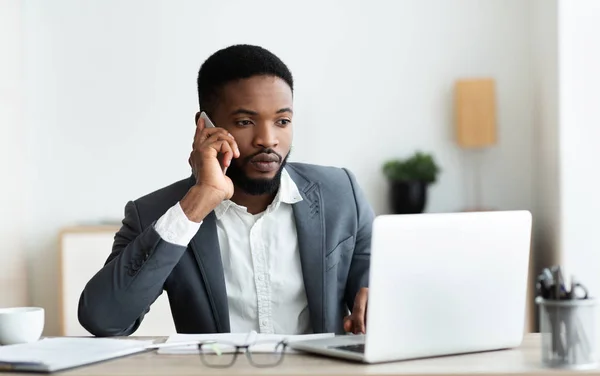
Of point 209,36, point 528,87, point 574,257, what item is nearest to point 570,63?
point 528,87

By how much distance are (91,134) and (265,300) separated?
2686mm

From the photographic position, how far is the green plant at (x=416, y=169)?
15.0 feet

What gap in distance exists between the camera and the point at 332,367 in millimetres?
1514

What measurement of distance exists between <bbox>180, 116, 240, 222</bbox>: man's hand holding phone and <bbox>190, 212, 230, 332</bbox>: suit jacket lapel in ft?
0.45

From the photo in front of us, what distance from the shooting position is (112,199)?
473 centimetres

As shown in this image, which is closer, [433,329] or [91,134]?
[433,329]

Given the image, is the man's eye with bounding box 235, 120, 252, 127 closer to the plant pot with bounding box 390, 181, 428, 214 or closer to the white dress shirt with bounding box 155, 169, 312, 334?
the white dress shirt with bounding box 155, 169, 312, 334

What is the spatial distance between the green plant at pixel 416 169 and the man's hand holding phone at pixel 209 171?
240 centimetres

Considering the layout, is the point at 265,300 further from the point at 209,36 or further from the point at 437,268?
the point at 209,36

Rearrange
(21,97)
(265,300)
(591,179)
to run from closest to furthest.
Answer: (265,300)
(591,179)
(21,97)

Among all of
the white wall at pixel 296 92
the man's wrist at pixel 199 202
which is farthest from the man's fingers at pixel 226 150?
the white wall at pixel 296 92

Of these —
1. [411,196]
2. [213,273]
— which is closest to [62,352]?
[213,273]

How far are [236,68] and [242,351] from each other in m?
0.89

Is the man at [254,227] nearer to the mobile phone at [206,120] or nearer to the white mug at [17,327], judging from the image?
the mobile phone at [206,120]
